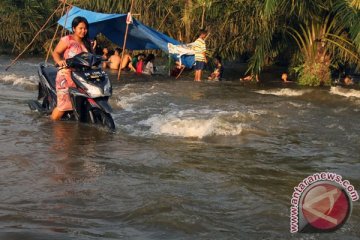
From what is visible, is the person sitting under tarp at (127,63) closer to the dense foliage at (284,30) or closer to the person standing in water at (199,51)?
the dense foliage at (284,30)

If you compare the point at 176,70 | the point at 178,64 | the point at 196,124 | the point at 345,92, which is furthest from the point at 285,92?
the point at 196,124

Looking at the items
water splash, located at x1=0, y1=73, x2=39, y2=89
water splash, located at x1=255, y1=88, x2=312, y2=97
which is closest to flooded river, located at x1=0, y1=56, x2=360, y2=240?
water splash, located at x1=255, y1=88, x2=312, y2=97

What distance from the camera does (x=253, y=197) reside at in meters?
4.07

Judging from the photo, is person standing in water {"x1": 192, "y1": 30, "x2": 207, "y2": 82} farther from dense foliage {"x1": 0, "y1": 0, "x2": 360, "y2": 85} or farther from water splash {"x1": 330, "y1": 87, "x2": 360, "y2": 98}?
water splash {"x1": 330, "y1": 87, "x2": 360, "y2": 98}

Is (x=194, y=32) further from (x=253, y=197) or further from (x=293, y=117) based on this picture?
(x=253, y=197)

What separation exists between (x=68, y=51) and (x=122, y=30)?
25.4ft

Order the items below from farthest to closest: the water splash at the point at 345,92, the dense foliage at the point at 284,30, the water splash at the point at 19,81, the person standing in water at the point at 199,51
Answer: the person standing in water at the point at 199,51 < the dense foliage at the point at 284,30 < the water splash at the point at 19,81 < the water splash at the point at 345,92

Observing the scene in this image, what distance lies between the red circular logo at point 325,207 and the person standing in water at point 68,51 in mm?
3876

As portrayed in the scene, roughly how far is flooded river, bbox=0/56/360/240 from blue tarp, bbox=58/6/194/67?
14.3 feet

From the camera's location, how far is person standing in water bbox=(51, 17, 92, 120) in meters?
6.60

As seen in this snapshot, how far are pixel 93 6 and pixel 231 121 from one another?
11.3 m

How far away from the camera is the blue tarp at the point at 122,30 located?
1328 centimetres

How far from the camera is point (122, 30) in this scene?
1426 centimetres

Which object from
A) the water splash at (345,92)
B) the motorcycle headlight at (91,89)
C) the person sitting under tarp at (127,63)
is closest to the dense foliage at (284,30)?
the water splash at (345,92)
